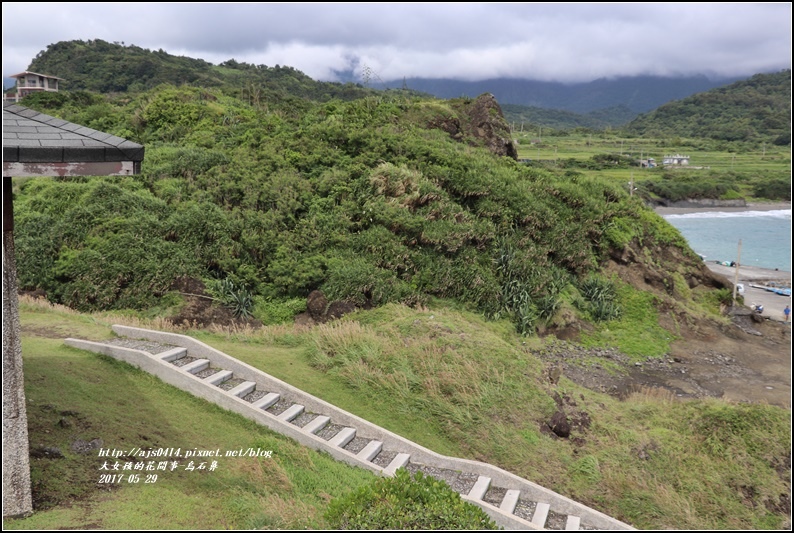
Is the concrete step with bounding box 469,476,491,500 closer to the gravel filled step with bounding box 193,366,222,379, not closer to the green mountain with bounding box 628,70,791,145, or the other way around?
the gravel filled step with bounding box 193,366,222,379

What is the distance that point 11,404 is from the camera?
5273 millimetres

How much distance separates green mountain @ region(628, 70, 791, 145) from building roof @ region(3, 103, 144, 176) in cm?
12668

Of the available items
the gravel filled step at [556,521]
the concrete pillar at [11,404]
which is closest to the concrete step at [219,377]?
the concrete pillar at [11,404]

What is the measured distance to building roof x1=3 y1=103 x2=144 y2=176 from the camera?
4465 mm

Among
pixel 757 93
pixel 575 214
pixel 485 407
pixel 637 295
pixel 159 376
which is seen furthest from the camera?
pixel 757 93

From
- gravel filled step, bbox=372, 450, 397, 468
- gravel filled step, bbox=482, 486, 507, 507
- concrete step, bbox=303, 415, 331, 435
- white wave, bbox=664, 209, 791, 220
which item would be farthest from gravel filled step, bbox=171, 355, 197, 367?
white wave, bbox=664, 209, 791, 220

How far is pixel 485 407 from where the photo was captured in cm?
1006

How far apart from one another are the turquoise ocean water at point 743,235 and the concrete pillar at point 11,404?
48.5m

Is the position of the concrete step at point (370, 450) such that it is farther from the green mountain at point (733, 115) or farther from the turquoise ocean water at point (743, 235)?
the green mountain at point (733, 115)

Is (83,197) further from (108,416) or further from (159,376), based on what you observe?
(108,416)

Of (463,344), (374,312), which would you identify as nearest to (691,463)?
(463,344)

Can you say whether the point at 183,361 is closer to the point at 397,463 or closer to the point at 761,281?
the point at 397,463

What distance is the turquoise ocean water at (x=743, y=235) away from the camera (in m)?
48.4

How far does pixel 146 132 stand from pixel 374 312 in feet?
49.2
